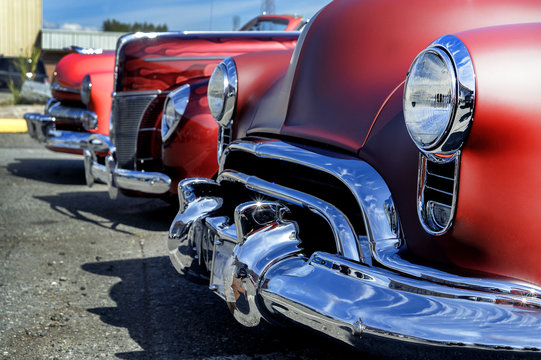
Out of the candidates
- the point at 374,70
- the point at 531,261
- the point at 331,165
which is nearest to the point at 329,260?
the point at 331,165

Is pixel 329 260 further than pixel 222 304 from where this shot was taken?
No

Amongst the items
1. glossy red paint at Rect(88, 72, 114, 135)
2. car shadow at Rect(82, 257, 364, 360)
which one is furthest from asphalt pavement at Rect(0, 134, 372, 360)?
glossy red paint at Rect(88, 72, 114, 135)

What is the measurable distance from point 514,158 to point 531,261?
216 millimetres

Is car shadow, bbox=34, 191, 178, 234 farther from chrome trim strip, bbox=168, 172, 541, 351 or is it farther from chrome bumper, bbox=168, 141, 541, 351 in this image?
chrome trim strip, bbox=168, 172, 541, 351

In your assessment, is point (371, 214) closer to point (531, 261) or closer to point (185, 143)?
point (531, 261)

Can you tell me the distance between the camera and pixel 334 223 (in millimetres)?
1581

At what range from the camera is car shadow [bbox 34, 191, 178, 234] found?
13.2ft

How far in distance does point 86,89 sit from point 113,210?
47.5 inches

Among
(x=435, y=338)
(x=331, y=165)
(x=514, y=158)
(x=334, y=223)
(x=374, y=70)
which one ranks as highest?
(x=374, y=70)

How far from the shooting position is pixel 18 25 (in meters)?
19.4

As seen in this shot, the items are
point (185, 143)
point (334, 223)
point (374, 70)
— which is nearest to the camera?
point (334, 223)

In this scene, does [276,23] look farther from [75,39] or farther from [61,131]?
[75,39]

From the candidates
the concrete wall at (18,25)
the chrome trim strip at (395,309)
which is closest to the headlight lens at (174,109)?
the chrome trim strip at (395,309)

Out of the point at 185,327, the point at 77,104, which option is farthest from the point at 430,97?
the point at 77,104
